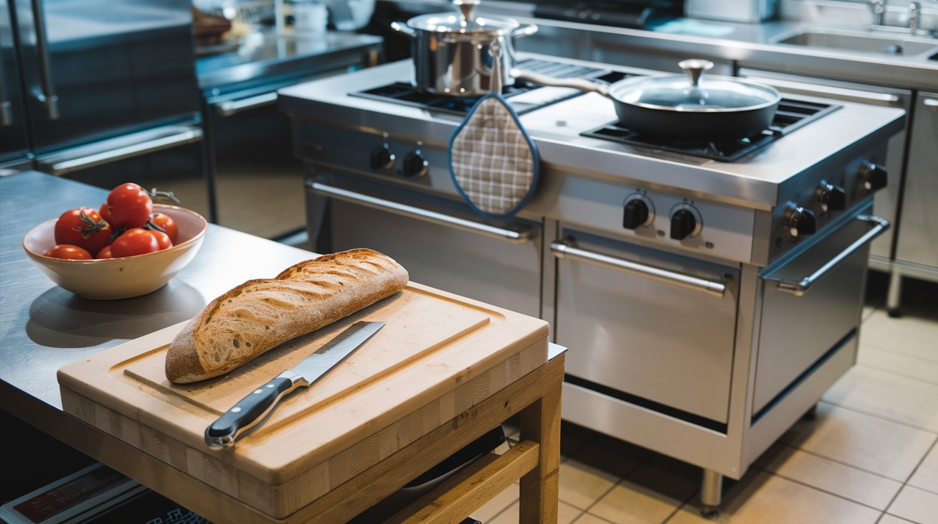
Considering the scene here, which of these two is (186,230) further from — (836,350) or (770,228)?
(836,350)

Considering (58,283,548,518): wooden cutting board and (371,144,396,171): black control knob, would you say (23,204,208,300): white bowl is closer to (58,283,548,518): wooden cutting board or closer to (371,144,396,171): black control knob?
(58,283,548,518): wooden cutting board

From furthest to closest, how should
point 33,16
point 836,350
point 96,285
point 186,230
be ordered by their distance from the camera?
1. point 33,16
2. point 836,350
3. point 186,230
4. point 96,285

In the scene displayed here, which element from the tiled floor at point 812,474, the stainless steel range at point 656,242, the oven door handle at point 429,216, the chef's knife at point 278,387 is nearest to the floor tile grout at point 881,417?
the tiled floor at point 812,474

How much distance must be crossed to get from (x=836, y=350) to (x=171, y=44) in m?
2.26

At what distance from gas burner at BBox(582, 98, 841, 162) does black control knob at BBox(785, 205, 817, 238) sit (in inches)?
6.3

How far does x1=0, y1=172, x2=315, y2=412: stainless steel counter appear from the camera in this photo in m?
1.43

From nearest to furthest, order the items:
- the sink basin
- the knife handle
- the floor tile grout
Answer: the knife handle → the floor tile grout → the sink basin

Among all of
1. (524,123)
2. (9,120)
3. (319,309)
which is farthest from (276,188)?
(319,309)

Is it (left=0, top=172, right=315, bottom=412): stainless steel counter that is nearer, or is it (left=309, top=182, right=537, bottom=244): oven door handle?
(left=0, top=172, right=315, bottom=412): stainless steel counter

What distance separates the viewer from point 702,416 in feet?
7.53

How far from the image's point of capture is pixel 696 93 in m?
2.23

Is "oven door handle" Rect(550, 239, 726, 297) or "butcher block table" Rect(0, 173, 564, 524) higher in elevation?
"butcher block table" Rect(0, 173, 564, 524)

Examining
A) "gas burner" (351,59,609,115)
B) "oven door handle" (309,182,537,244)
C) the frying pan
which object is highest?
the frying pan

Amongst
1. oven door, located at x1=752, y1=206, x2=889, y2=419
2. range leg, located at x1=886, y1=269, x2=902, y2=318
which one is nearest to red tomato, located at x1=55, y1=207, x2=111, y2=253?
oven door, located at x1=752, y1=206, x2=889, y2=419
